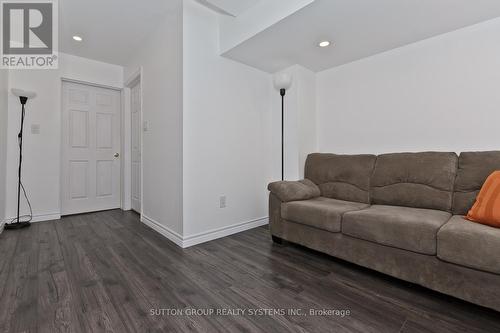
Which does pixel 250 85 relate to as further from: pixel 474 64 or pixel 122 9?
pixel 474 64

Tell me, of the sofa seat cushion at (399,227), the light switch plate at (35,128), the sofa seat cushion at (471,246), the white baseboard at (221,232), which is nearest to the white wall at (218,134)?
the white baseboard at (221,232)

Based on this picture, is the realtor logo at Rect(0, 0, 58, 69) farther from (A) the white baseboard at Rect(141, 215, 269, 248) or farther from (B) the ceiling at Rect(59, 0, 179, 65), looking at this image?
(A) the white baseboard at Rect(141, 215, 269, 248)

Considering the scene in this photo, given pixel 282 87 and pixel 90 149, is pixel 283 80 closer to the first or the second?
pixel 282 87

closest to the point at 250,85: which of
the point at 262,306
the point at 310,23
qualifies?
the point at 310,23

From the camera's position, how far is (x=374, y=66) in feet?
8.95

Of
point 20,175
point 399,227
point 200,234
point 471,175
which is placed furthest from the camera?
point 20,175

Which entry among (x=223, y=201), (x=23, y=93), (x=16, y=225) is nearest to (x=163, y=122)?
(x=223, y=201)

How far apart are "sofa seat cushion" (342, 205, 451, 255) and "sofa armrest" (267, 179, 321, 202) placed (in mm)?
575

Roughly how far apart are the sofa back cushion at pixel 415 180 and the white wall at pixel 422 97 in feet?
1.00

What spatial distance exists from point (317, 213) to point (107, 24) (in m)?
3.13

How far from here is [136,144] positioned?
372 centimetres

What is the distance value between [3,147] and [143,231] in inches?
78.2

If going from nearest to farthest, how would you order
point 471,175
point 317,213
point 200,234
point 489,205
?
point 489,205 → point 471,175 → point 317,213 → point 200,234

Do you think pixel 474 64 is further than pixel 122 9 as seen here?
No
